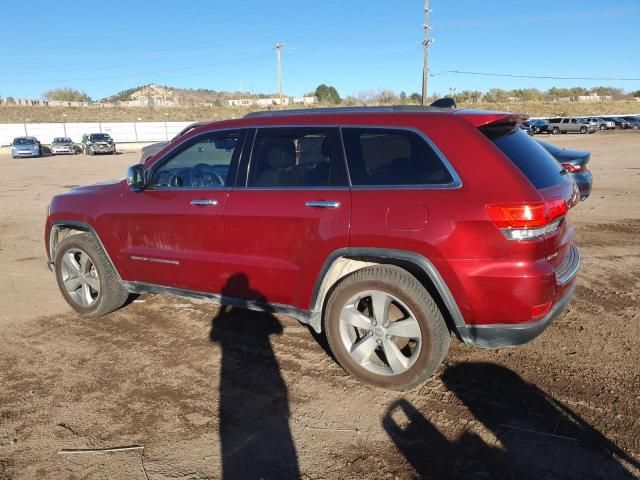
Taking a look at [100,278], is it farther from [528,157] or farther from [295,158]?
[528,157]

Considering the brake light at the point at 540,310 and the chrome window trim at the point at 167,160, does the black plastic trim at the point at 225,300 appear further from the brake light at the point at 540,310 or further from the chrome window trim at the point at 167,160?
the brake light at the point at 540,310

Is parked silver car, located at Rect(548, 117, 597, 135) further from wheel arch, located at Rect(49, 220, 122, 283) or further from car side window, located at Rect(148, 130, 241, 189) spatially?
wheel arch, located at Rect(49, 220, 122, 283)

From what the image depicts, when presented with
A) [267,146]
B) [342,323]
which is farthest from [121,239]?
[342,323]

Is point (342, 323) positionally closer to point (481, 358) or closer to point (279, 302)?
point (279, 302)

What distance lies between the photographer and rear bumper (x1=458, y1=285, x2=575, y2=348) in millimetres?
3105

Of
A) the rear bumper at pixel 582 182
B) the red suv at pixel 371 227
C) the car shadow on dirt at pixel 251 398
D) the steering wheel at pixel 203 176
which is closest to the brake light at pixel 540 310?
the red suv at pixel 371 227

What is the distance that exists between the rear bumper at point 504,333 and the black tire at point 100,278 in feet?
10.5

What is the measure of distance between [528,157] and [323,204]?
140cm

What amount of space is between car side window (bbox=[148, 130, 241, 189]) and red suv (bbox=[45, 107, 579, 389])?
0.5 inches

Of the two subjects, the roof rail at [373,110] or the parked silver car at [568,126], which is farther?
the parked silver car at [568,126]

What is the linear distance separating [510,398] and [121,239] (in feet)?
11.2

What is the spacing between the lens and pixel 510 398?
10.8ft

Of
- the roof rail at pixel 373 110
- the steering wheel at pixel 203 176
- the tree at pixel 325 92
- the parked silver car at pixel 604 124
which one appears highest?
the tree at pixel 325 92

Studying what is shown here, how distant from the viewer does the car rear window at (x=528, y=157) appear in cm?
320
